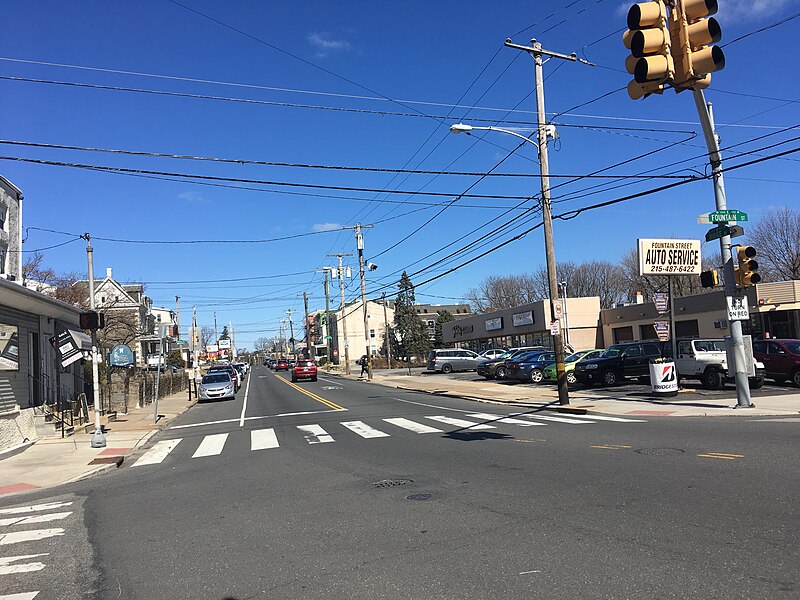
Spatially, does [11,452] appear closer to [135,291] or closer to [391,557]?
[391,557]

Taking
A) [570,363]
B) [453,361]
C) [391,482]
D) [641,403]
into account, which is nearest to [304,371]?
[453,361]

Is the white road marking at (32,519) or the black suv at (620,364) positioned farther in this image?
the black suv at (620,364)

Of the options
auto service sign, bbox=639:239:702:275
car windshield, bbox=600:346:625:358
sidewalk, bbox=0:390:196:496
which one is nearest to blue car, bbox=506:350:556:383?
car windshield, bbox=600:346:625:358

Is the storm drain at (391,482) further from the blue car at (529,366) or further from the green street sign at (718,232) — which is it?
the blue car at (529,366)

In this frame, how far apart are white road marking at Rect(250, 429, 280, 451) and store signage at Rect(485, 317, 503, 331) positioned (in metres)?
45.2

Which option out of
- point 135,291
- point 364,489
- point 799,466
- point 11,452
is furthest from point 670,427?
point 135,291

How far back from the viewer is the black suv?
24891 millimetres

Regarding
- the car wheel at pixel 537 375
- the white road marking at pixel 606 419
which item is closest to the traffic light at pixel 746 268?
the white road marking at pixel 606 419

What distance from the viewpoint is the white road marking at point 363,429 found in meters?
14.6

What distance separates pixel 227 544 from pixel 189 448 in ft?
29.7

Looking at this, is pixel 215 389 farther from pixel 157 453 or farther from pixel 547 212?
pixel 547 212

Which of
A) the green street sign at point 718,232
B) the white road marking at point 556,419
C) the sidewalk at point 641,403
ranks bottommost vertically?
the sidewalk at point 641,403

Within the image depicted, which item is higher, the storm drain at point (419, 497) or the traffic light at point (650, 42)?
the traffic light at point (650, 42)

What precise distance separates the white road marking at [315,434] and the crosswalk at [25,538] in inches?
226
